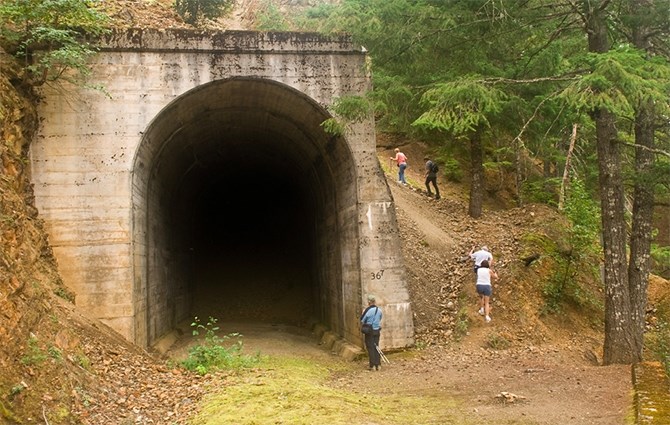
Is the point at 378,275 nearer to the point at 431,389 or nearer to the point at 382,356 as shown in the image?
the point at 382,356

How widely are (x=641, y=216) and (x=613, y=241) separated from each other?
1.18 m

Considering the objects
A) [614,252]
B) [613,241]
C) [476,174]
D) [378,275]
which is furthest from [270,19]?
[614,252]

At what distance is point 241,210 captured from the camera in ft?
84.9

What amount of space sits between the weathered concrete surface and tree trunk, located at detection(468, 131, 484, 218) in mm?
4730

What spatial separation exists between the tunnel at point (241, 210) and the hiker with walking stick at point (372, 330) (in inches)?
66.6

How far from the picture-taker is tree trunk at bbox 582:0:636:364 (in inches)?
389

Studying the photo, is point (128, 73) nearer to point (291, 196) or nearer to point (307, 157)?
point (307, 157)

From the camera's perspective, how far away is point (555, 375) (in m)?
9.45

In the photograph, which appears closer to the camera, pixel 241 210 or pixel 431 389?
pixel 431 389

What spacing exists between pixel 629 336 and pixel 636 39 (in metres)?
5.18

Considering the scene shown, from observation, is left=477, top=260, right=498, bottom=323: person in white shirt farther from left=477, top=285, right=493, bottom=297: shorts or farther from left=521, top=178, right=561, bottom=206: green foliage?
left=521, top=178, right=561, bottom=206: green foliage

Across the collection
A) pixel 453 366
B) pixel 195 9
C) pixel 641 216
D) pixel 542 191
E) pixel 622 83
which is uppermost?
pixel 195 9

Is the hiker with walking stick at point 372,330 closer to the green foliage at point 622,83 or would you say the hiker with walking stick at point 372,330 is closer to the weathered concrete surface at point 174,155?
the weathered concrete surface at point 174,155

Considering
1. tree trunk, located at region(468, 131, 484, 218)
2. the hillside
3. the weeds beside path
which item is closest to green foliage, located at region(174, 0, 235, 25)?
the hillside
